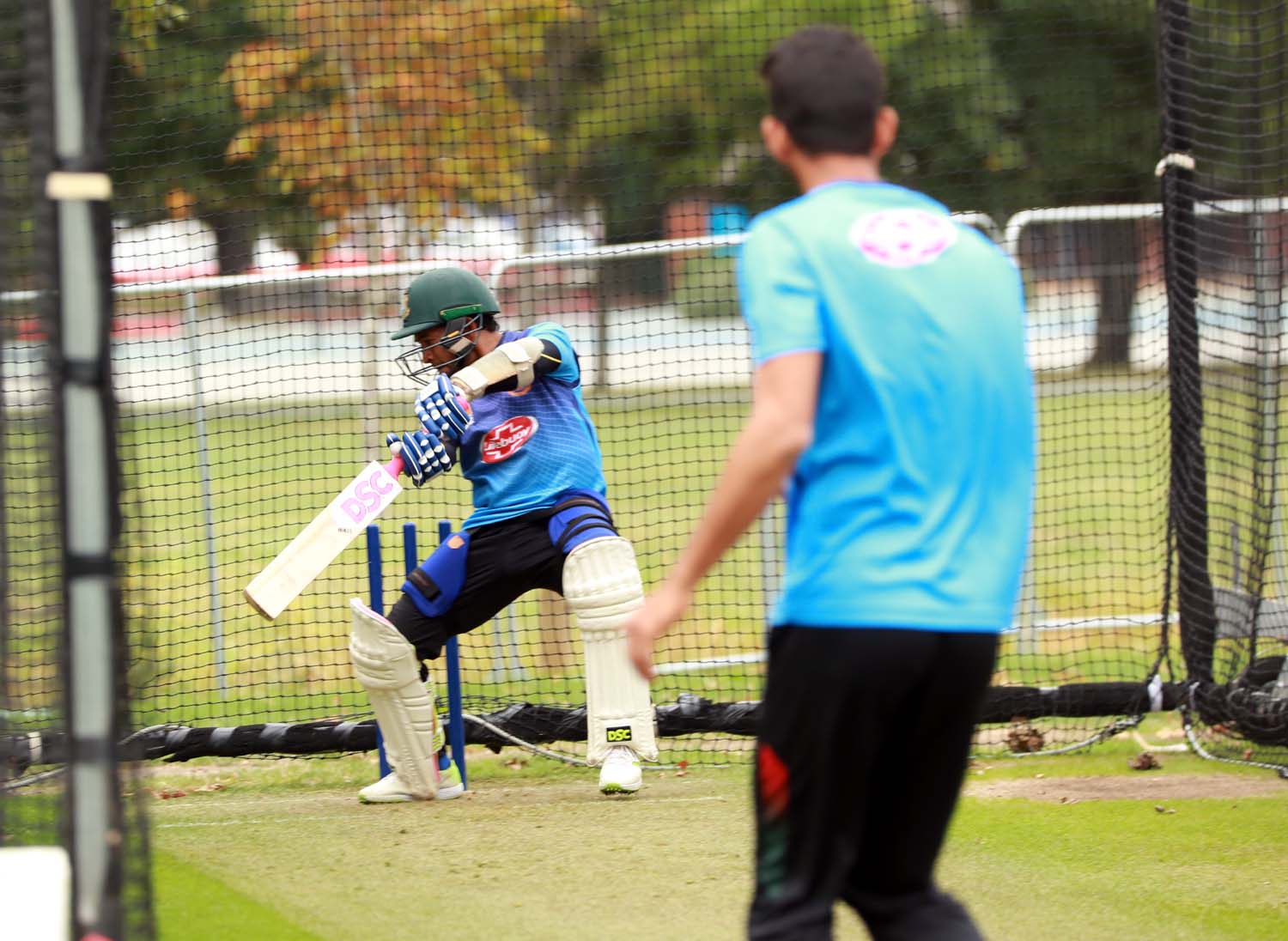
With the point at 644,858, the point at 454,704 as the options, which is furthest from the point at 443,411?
the point at 644,858

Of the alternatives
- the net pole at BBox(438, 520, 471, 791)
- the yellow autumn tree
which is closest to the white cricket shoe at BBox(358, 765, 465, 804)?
the net pole at BBox(438, 520, 471, 791)

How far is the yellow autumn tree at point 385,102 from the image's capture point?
15.1 m

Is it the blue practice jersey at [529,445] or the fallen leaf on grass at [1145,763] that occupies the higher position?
the blue practice jersey at [529,445]

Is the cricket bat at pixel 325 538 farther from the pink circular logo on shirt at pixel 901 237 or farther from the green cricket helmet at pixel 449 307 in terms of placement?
the pink circular logo on shirt at pixel 901 237

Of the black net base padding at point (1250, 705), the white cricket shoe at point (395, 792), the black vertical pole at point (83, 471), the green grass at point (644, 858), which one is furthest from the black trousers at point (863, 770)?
the black net base padding at point (1250, 705)

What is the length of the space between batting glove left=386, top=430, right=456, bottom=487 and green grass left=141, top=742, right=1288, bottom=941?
124 cm

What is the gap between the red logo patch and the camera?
5.56 meters

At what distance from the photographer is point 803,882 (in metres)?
2.59

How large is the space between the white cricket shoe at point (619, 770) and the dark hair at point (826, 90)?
10.9 ft

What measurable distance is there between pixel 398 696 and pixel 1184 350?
3607 mm

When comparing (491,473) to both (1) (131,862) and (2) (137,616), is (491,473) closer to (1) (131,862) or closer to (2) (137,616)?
(2) (137,616)

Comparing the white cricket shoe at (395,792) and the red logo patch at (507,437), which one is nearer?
the red logo patch at (507,437)

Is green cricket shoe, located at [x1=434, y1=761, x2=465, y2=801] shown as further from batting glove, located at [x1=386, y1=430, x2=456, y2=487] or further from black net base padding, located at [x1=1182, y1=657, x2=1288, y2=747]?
black net base padding, located at [x1=1182, y1=657, x2=1288, y2=747]

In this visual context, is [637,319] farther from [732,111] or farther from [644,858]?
[732,111]
